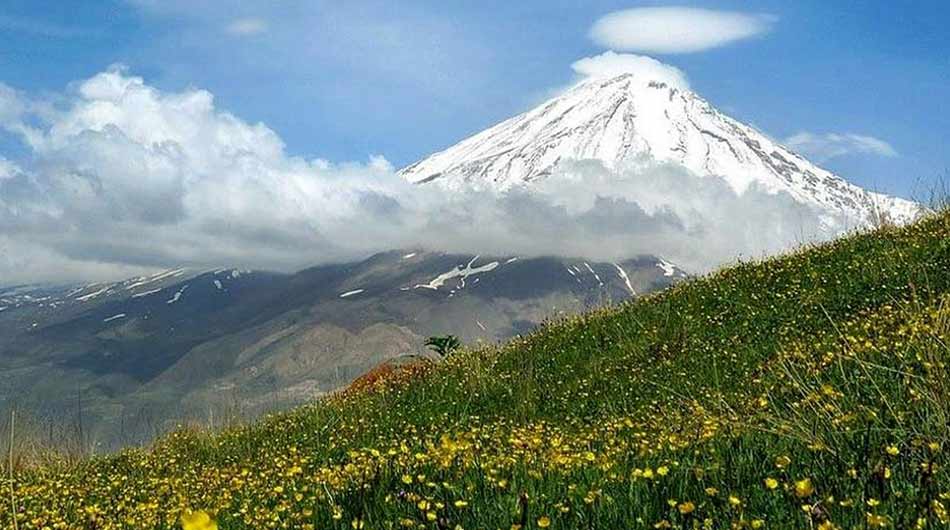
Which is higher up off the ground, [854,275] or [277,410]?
[854,275]

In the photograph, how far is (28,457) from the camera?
15.5 meters

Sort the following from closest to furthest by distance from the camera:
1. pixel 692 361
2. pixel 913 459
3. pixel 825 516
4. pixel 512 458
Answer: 1. pixel 825 516
2. pixel 913 459
3. pixel 512 458
4. pixel 692 361

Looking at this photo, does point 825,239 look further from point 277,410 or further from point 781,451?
point 781,451

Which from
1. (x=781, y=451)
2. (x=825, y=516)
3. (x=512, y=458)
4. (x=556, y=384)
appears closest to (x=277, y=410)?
(x=556, y=384)

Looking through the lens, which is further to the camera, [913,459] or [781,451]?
[781,451]

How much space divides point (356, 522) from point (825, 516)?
219 centimetres

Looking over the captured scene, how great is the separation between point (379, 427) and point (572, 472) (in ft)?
29.0

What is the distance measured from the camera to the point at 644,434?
26.2 feet

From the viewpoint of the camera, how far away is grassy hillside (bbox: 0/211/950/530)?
470 cm

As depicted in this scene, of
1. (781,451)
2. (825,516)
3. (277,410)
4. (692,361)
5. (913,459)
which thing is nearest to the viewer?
(825,516)

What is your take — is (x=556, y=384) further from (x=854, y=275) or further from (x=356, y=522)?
(x=356, y=522)

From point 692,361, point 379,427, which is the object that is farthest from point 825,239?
point 379,427

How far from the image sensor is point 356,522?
14.8ft

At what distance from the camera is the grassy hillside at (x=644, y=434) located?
185 inches
